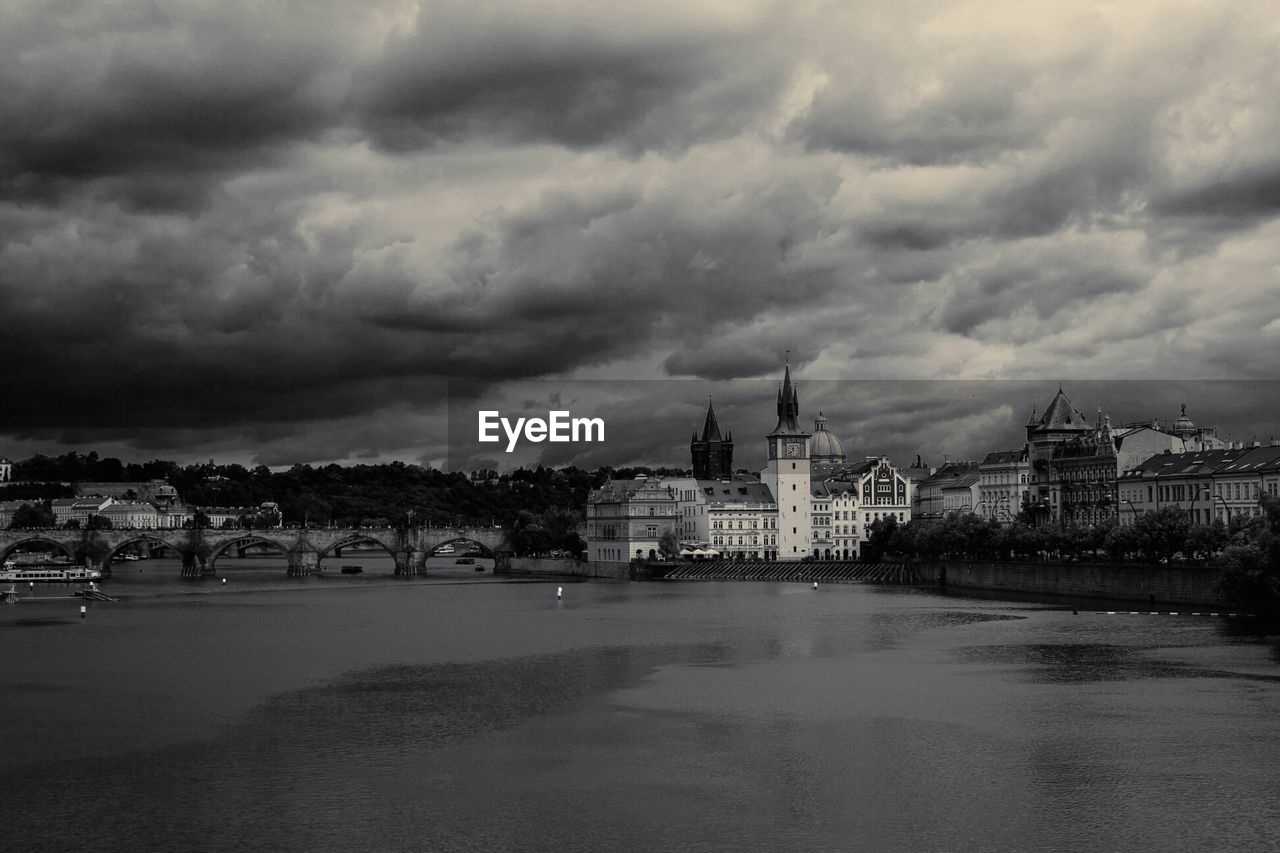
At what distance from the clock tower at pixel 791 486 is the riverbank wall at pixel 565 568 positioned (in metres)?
17.9

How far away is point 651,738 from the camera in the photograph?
132ft

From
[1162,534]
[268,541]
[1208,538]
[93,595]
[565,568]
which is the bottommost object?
[93,595]

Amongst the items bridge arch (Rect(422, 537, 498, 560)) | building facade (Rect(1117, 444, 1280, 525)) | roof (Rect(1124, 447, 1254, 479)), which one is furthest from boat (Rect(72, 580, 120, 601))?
roof (Rect(1124, 447, 1254, 479))

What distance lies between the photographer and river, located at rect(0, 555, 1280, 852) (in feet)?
99.5

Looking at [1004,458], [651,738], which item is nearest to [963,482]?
[1004,458]

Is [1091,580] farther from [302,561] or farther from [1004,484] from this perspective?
[302,561]

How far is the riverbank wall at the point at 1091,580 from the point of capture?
7956 centimetres

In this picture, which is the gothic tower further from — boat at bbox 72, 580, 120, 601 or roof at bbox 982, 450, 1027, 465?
boat at bbox 72, 580, 120, 601

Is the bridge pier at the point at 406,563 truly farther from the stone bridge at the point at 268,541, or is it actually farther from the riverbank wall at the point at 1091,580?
the riverbank wall at the point at 1091,580

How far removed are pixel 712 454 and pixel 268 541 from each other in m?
53.6

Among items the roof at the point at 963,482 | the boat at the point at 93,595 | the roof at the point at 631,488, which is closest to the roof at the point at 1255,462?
the roof at the point at 963,482

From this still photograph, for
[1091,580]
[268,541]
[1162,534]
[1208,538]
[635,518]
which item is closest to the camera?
[1208,538]

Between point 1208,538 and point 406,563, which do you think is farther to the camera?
point 406,563

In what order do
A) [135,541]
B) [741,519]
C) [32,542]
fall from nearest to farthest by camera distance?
[32,542] → [741,519] → [135,541]
